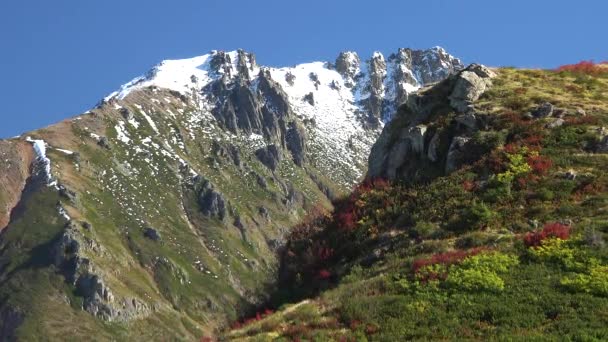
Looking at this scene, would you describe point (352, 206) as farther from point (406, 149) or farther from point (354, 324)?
point (354, 324)

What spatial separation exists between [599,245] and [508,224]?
202 inches

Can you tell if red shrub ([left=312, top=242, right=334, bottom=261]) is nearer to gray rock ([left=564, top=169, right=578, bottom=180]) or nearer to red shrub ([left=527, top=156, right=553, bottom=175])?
red shrub ([left=527, top=156, right=553, bottom=175])

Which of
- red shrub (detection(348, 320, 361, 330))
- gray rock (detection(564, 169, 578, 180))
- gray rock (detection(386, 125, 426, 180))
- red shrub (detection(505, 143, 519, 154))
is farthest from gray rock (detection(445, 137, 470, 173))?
red shrub (detection(348, 320, 361, 330))

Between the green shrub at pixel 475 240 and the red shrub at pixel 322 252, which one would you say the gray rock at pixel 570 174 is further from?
the red shrub at pixel 322 252

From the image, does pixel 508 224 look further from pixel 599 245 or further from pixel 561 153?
pixel 561 153

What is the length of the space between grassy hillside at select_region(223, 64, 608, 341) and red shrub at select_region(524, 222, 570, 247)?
0.22 feet

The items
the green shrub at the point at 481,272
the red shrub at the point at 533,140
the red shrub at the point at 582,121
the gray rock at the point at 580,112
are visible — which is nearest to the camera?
the green shrub at the point at 481,272

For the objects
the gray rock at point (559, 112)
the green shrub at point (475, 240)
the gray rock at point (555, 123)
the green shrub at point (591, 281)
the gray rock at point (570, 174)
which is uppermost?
the gray rock at point (559, 112)

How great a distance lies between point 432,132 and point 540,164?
895 cm

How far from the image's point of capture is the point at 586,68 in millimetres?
52969

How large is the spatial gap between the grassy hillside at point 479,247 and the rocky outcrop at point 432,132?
0.92 m

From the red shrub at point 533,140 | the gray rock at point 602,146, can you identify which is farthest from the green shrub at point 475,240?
the gray rock at point 602,146

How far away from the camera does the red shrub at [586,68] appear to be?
172 ft

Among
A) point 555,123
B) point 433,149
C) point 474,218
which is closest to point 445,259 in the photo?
point 474,218
